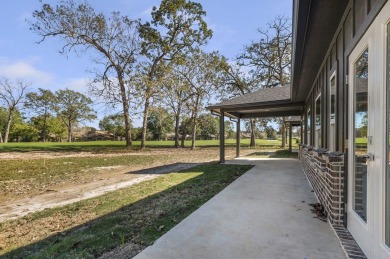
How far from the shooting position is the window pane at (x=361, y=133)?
2473 millimetres

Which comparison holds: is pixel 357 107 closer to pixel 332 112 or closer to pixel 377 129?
pixel 377 129

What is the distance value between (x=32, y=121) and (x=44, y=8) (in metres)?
41.3

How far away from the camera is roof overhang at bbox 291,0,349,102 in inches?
121

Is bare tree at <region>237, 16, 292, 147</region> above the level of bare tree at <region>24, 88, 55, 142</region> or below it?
above

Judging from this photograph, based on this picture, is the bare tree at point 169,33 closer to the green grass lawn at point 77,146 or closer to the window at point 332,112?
the green grass lawn at point 77,146

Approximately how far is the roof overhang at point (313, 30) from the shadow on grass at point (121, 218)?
336cm

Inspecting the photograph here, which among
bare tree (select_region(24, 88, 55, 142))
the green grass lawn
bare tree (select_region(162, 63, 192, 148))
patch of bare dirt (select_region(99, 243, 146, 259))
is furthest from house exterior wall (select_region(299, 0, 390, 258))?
bare tree (select_region(24, 88, 55, 142))

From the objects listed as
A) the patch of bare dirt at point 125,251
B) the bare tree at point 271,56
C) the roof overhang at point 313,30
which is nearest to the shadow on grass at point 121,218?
the patch of bare dirt at point 125,251

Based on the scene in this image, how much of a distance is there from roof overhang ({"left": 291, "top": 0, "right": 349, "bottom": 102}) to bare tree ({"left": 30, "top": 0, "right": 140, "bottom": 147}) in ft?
55.5

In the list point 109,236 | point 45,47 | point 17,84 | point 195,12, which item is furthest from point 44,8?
point 17,84

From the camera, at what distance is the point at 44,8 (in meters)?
18.8

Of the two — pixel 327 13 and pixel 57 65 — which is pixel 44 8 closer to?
pixel 57 65

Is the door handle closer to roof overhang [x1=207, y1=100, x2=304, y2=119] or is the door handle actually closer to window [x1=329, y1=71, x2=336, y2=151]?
window [x1=329, y1=71, x2=336, y2=151]

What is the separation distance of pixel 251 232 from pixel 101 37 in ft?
70.7
